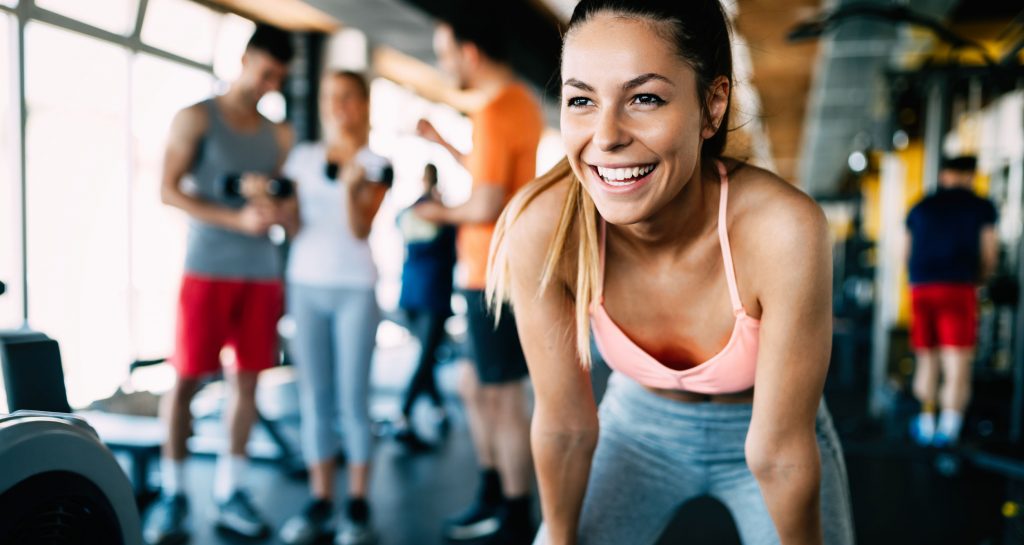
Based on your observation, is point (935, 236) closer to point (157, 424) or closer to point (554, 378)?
point (554, 378)

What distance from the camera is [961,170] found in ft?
10.5

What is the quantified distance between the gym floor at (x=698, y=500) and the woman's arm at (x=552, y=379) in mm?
1204

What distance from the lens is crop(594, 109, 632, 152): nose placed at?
0.83 meters

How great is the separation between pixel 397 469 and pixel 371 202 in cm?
125

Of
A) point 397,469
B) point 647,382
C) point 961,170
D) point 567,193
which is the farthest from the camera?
point 961,170

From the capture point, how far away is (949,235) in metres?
3.18

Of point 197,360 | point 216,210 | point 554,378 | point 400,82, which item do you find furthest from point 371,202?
point 400,82

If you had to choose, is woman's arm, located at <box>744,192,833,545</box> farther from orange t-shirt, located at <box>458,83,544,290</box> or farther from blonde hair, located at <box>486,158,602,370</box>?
orange t-shirt, located at <box>458,83,544,290</box>

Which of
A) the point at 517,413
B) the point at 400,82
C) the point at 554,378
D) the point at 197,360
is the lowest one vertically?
the point at 517,413

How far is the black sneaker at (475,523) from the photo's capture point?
2186 millimetres

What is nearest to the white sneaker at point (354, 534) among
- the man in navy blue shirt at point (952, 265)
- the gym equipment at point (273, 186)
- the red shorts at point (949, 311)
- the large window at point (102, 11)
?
the gym equipment at point (273, 186)

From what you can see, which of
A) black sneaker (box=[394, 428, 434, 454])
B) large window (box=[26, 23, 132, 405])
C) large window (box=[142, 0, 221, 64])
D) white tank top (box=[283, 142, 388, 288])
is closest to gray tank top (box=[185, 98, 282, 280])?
white tank top (box=[283, 142, 388, 288])

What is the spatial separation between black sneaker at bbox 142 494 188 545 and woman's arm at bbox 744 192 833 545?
174cm

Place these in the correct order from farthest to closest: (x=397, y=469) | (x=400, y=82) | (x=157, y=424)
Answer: (x=400, y=82), (x=397, y=469), (x=157, y=424)
